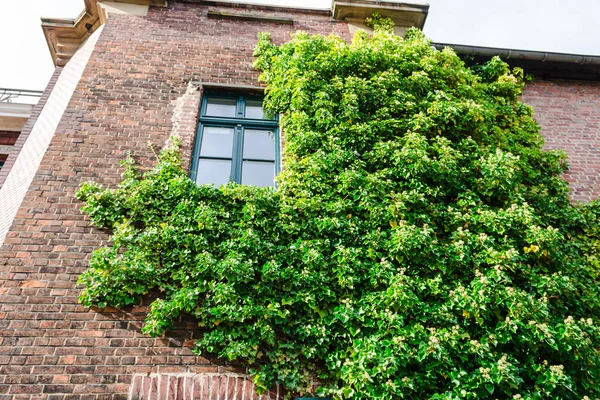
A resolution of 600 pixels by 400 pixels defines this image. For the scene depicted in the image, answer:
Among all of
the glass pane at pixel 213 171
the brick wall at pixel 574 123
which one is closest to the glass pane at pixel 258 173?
the glass pane at pixel 213 171

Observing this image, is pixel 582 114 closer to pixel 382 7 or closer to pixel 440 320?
pixel 382 7

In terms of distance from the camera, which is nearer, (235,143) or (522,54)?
(235,143)

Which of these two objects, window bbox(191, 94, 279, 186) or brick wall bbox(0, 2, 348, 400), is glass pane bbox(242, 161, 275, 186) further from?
brick wall bbox(0, 2, 348, 400)

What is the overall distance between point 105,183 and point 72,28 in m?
4.24

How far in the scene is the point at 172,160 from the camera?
5457 mm

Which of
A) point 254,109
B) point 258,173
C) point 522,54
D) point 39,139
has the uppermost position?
point 522,54

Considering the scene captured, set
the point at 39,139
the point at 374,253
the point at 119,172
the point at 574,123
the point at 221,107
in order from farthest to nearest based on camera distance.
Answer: the point at 574,123, the point at 221,107, the point at 39,139, the point at 119,172, the point at 374,253

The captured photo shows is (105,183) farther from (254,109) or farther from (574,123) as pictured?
(574,123)

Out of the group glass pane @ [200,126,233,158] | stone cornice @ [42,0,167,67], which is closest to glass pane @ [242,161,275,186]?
glass pane @ [200,126,233,158]

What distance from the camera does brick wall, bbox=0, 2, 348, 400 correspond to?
3957 mm

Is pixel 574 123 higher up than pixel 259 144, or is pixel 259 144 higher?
pixel 574 123

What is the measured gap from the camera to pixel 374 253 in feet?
15.4

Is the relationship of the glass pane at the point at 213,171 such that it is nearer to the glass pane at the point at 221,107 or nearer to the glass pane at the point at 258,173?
the glass pane at the point at 258,173

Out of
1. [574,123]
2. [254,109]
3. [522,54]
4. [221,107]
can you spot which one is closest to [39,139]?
[221,107]
